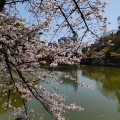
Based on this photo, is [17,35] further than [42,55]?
No

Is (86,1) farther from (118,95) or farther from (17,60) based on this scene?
(118,95)

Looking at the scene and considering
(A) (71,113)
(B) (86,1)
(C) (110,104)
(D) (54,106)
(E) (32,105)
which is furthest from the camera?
(C) (110,104)

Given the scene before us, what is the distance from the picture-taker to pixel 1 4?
203 centimetres

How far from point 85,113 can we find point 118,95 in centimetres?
372

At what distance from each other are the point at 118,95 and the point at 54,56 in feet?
22.4

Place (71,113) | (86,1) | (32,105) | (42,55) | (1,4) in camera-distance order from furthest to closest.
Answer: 1. (32,105)
2. (71,113)
3. (42,55)
4. (86,1)
5. (1,4)

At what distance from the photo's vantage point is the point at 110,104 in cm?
756

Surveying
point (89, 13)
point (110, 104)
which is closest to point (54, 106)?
point (89, 13)

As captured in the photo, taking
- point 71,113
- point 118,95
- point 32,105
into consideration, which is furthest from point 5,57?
point 118,95

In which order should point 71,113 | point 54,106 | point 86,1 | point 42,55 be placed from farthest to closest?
point 71,113 → point 42,55 → point 54,106 → point 86,1

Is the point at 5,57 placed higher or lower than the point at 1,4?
lower

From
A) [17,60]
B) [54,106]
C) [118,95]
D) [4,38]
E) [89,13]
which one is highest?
[89,13]

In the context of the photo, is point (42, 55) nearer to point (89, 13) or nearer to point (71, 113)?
point (89, 13)

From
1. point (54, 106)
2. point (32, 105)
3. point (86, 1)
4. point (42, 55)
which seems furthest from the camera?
point (32, 105)
